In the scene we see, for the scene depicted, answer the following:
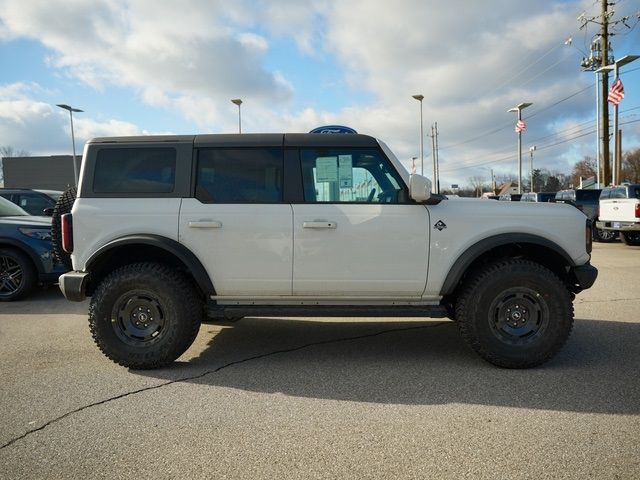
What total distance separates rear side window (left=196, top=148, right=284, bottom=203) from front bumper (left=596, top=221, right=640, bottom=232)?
1283 centimetres

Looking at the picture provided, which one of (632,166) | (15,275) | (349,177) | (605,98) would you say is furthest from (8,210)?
(632,166)

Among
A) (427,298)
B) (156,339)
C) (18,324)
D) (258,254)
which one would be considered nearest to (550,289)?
(427,298)

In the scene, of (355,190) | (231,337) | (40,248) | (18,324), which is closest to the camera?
(355,190)

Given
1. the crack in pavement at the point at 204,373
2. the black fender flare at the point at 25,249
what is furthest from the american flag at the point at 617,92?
the black fender flare at the point at 25,249

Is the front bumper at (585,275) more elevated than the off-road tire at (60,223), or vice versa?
the off-road tire at (60,223)

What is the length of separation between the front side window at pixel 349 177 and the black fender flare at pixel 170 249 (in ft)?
3.69

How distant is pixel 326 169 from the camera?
4270 millimetres

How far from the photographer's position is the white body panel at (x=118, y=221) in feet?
13.7

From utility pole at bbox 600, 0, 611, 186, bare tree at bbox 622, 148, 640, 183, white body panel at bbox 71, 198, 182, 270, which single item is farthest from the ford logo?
bare tree at bbox 622, 148, 640, 183

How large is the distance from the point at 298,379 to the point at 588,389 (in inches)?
89.6

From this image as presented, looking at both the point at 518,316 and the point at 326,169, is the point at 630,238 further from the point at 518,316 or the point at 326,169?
the point at 326,169

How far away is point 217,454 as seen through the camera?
2764 millimetres

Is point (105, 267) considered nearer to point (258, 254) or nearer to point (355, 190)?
point (258, 254)

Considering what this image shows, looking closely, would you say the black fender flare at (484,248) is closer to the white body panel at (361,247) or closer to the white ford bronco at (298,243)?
the white ford bronco at (298,243)
